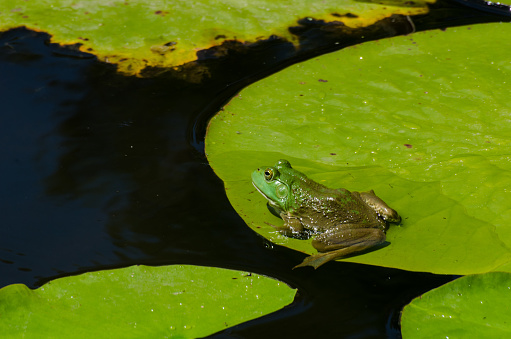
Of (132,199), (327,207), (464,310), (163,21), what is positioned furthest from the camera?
(163,21)

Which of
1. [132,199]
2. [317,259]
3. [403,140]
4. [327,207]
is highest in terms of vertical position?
[403,140]

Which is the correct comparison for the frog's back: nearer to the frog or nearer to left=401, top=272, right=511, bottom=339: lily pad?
the frog

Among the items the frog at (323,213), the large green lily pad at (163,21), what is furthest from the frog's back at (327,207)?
the large green lily pad at (163,21)

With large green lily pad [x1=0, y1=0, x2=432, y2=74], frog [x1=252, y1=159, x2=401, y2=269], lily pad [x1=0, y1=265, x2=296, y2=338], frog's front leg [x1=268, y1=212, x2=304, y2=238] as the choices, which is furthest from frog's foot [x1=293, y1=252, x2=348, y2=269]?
large green lily pad [x1=0, y1=0, x2=432, y2=74]

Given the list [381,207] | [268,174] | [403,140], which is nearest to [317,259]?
[381,207]

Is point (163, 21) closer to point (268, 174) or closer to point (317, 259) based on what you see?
point (268, 174)

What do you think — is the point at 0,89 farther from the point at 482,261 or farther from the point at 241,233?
the point at 482,261

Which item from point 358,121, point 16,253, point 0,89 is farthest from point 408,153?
point 0,89
